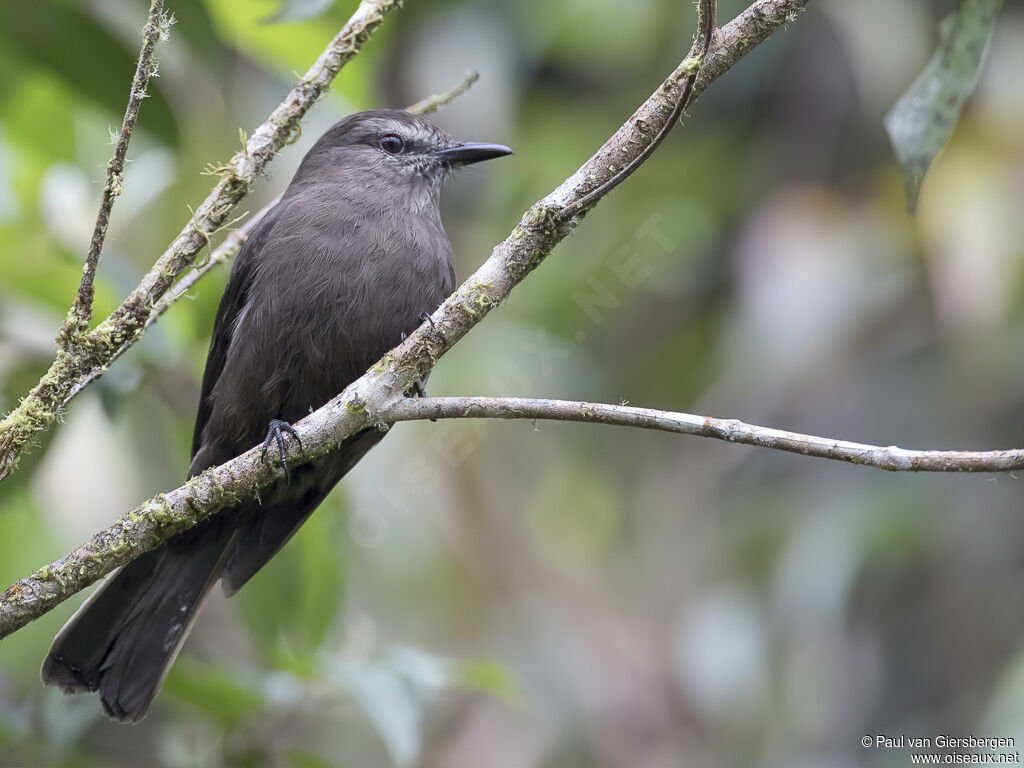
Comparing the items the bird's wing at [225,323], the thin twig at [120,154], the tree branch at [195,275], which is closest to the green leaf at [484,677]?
the bird's wing at [225,323]

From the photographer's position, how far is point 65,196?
4.53 meters

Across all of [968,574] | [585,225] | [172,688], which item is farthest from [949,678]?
[172,688]

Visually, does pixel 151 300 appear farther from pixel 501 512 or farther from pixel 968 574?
pixel 968 574

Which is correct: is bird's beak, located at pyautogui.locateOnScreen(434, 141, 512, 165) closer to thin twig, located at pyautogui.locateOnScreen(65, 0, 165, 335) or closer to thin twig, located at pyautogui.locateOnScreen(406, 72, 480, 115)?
thin twig, located at pyautogui.locateOnScreen(406, 72, 480, 115)

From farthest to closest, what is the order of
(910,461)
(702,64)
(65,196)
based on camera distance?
(65,196) < (702,64) < (910,461)

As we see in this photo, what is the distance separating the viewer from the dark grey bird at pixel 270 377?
353 cm

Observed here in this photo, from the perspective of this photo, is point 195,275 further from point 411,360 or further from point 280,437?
point 411,360

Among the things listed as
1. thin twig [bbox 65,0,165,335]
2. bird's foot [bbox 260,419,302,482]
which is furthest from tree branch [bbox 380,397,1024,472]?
thin twig [bbox 65,0,165,335]

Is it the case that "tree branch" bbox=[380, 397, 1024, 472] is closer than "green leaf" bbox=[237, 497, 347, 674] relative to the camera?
Yes

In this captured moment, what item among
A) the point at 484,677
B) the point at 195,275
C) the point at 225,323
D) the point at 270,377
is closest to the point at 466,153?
the point at 225,323

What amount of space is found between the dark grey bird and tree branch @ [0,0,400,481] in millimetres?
625

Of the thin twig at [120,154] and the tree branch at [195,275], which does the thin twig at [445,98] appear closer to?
the tree branch at [195,275]

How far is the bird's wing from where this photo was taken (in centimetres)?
395

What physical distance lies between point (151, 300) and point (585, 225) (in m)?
4.49
